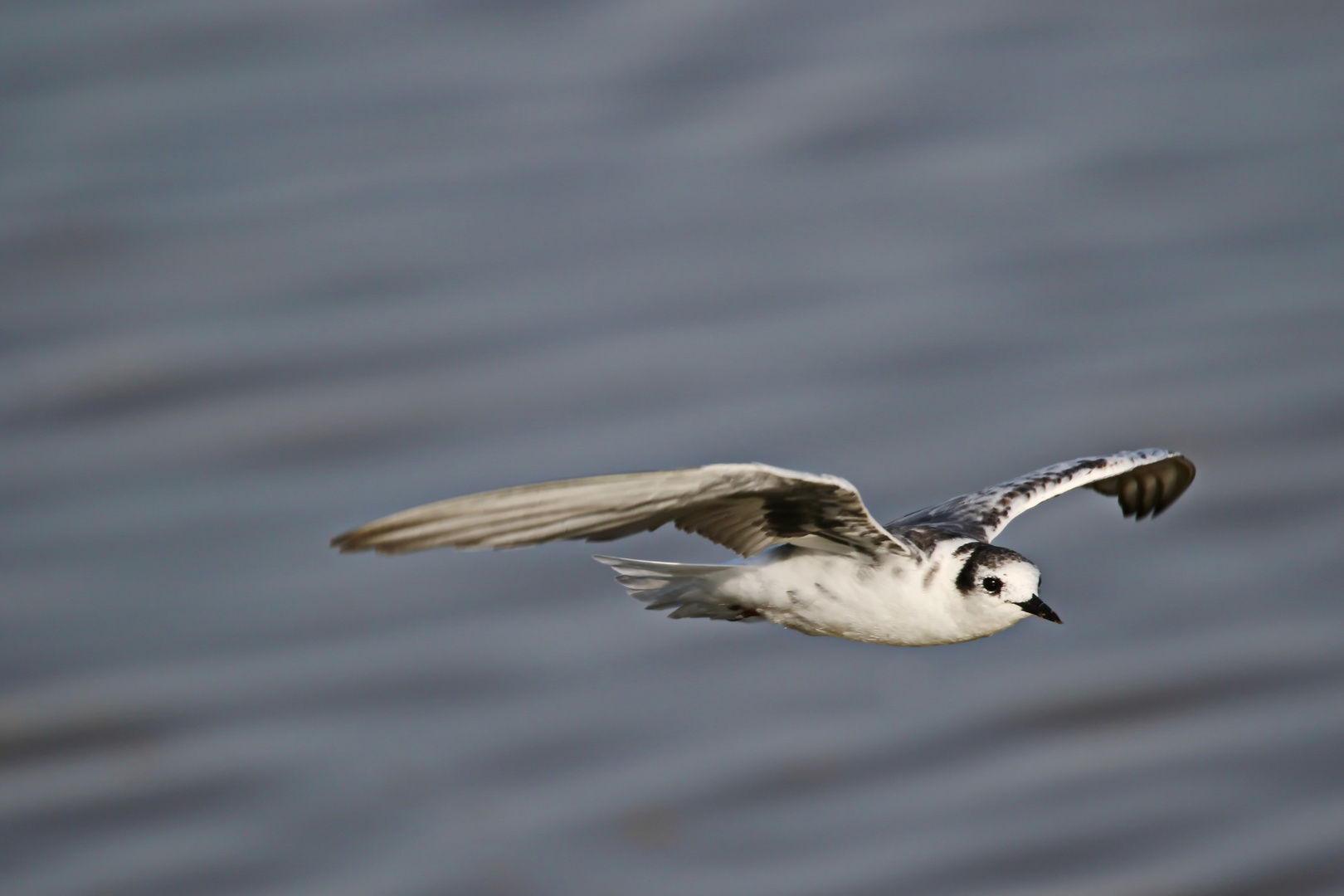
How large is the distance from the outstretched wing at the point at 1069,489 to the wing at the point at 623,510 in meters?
1.15

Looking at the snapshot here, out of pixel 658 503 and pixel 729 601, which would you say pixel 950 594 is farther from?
pixel 658 503

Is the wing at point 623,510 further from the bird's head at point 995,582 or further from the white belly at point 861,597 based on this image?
the bird's head at point 995,582

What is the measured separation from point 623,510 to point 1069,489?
3179 mm

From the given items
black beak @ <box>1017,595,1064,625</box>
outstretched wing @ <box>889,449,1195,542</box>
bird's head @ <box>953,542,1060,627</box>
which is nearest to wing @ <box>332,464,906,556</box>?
bird's head @ <box>953,542,1060,627</box>

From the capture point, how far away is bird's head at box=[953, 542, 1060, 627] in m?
5.78

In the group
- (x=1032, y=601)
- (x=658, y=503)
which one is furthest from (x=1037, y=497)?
(x=658, y=503)

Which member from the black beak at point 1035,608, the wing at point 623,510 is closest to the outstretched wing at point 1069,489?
the black beak at point 1035,608

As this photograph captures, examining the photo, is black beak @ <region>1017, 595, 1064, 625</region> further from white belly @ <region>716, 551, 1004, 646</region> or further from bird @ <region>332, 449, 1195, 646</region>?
white belly @ <region>716, 551, 1004, 646</region>

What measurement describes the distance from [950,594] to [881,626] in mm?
283

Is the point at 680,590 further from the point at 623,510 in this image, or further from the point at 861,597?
the point at 623,510

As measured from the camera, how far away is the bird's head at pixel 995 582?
19.0 feet

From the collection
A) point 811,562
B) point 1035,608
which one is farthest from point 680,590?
point 1035,608

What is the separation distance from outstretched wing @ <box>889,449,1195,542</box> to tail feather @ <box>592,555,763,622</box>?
2.82ft

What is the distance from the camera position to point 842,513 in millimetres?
5363
